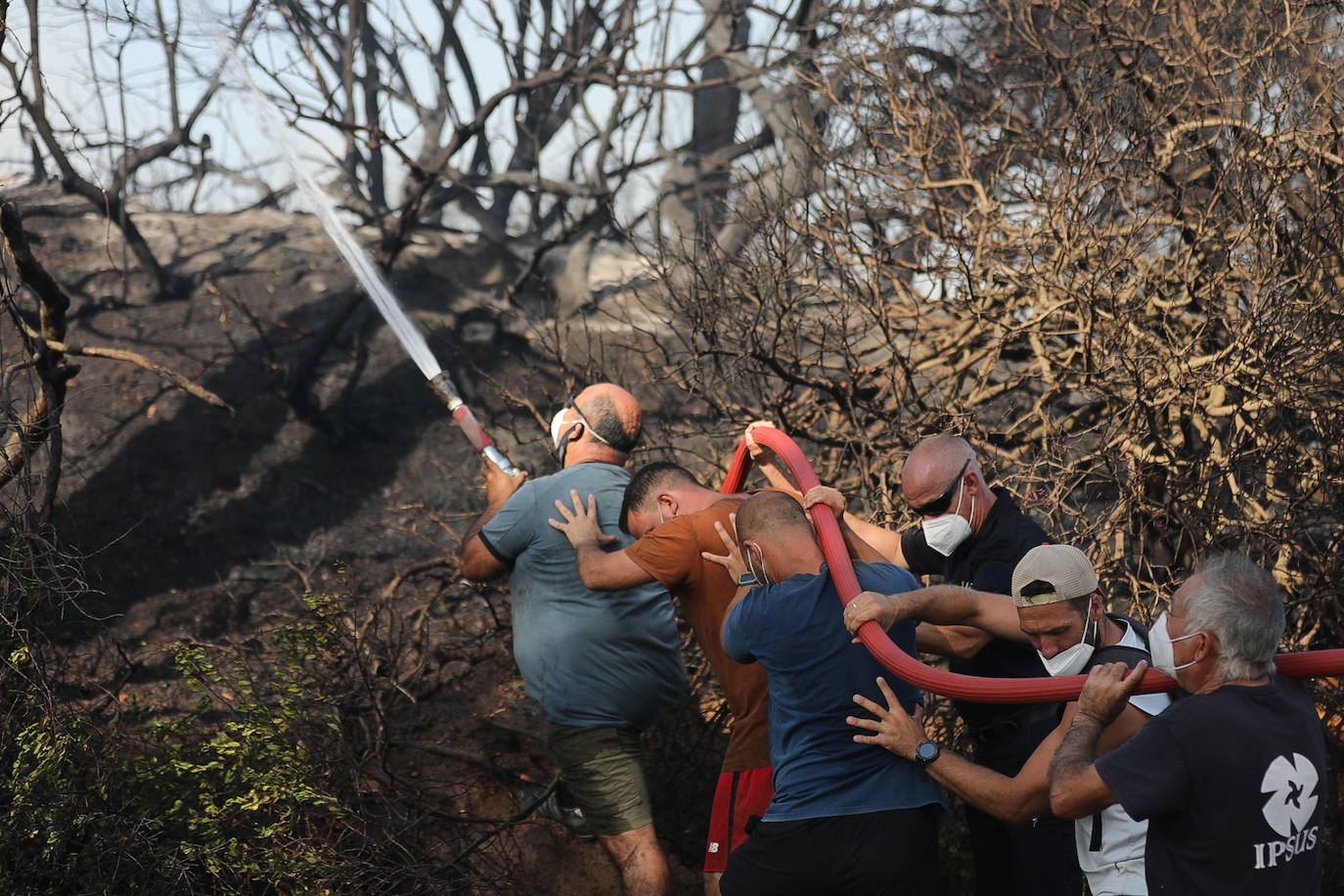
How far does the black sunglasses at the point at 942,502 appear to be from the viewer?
384cm

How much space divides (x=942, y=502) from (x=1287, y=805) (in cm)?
158

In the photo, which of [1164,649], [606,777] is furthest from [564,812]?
[1164,649]

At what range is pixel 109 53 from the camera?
7.62m

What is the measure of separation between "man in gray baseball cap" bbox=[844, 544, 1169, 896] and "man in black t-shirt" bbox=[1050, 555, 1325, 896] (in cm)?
12

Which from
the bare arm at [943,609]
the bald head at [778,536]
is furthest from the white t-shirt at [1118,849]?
the bald head at [778,536]

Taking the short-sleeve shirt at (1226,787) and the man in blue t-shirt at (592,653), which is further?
the man in blue t-shirt at (592,653)

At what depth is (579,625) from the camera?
4277mm

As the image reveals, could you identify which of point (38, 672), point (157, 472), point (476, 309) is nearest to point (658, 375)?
point (38, 672)

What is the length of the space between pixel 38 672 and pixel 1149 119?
19.8 ft

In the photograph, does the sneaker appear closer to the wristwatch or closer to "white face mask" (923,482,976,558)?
"white face mask" (923,482,976,558)

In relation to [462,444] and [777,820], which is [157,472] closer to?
[462,444]

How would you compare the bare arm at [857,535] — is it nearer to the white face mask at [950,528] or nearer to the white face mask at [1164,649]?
the white face mask at [950,528]

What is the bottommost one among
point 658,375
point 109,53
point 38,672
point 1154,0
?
point 38,672

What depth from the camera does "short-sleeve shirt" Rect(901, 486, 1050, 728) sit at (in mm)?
3572
